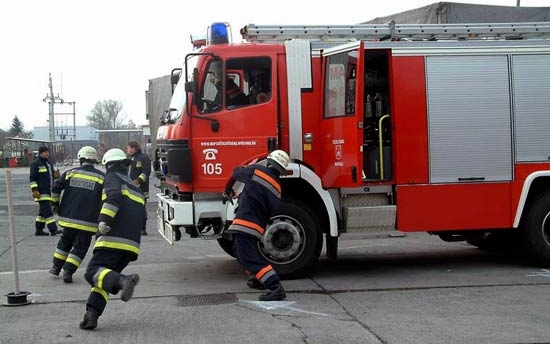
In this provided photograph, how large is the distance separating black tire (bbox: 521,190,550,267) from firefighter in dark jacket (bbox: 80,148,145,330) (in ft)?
17.5

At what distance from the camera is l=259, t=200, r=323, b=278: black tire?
793 centimetres

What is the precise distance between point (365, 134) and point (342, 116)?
0.87 m

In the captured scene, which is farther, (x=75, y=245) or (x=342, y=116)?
(x=75, y=245)

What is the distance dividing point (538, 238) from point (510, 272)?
60 cm

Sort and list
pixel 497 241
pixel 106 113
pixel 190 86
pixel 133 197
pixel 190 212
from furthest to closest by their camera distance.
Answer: pixel 106 113, pixel 497 241, pixel 190 212, pixel 190 86, pixel 133 197

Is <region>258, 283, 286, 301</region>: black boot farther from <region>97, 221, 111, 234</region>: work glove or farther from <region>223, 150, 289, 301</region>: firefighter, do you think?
<region>97, 221, 111, 234</region>: work glove

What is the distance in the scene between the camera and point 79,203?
7918 millimetres

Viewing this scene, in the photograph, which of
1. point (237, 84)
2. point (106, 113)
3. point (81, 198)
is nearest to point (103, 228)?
point (81, 198)

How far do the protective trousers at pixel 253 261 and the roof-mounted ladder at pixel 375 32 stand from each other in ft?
9.67

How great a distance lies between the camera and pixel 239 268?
919 centimetres

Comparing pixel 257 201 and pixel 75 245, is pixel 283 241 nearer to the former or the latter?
pixel 257 201

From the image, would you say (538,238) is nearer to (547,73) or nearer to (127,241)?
(547,73)

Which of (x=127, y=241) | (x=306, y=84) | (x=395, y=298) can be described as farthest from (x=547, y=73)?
(x=127, y=241)

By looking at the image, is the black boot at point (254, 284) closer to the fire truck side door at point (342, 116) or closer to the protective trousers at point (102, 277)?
the fire truck side door at point (342, 116)
